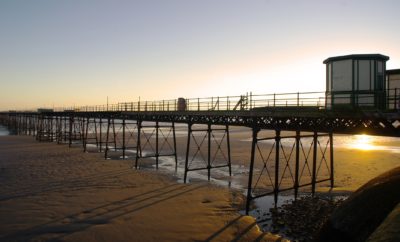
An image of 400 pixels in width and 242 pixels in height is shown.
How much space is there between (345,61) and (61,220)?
12.7 m

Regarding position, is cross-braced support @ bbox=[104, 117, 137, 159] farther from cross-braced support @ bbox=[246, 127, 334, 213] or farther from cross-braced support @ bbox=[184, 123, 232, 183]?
cross-braced support @ bbox=[246, 127, 334, 213]

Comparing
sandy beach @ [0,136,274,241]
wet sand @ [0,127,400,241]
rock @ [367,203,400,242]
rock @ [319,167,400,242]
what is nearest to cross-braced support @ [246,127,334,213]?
wet sand @ [0,127,400,241]

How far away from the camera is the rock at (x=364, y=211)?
25.7 feet

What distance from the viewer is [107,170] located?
22219 mm

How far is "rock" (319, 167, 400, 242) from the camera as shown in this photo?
7.82m

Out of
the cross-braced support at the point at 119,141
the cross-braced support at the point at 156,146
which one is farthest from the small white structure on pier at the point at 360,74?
the cross-braced support at the point at 119,141

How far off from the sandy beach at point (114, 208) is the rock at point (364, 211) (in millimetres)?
3260

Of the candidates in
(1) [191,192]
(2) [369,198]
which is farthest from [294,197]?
(2) [369,198]

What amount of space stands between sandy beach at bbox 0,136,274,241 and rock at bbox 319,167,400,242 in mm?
3260

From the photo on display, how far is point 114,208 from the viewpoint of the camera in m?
14.0

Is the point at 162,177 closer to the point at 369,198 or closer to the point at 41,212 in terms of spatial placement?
the point at 41,212

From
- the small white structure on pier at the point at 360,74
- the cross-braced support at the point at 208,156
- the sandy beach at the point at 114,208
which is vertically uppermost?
the small white structure on pier at the point at 360,74

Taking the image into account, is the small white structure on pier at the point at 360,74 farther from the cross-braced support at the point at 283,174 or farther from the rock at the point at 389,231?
the rock at the point at 389,231

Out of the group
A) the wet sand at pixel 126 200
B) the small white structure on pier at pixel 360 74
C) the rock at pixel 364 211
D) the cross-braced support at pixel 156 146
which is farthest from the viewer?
the cross-braced support at pixel 156 146
